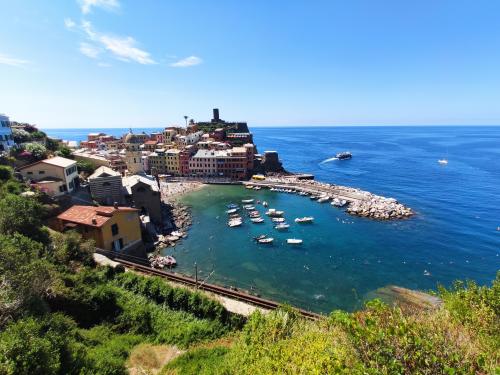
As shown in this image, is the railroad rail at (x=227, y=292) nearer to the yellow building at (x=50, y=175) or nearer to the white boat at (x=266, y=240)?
the white boat at (x=266, y=240)

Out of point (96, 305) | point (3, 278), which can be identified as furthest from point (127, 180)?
point (3, 278)

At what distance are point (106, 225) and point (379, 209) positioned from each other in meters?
54.3

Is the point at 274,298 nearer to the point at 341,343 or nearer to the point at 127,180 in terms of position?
the point at 341,343

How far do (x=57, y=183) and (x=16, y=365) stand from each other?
37178 millimetres

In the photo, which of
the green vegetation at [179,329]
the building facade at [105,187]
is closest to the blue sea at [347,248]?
the green vegetation at [179,329]

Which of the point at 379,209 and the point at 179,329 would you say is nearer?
the point at 179,329

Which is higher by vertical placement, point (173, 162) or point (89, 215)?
point (173, 162)

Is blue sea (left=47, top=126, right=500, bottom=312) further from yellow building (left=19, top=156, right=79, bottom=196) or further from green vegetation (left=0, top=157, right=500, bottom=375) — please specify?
yellow building (left=19, top=156, right=79, bottom=196)

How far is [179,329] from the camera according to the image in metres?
21.4

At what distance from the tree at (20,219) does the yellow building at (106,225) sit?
6420mm

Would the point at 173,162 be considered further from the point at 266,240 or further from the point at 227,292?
the point at 227,292

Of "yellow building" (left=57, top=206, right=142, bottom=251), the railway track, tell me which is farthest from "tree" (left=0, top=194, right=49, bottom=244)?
the railway track

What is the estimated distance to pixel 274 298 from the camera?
32.9 m

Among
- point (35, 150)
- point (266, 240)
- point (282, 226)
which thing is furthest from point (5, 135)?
point (282, 226)
